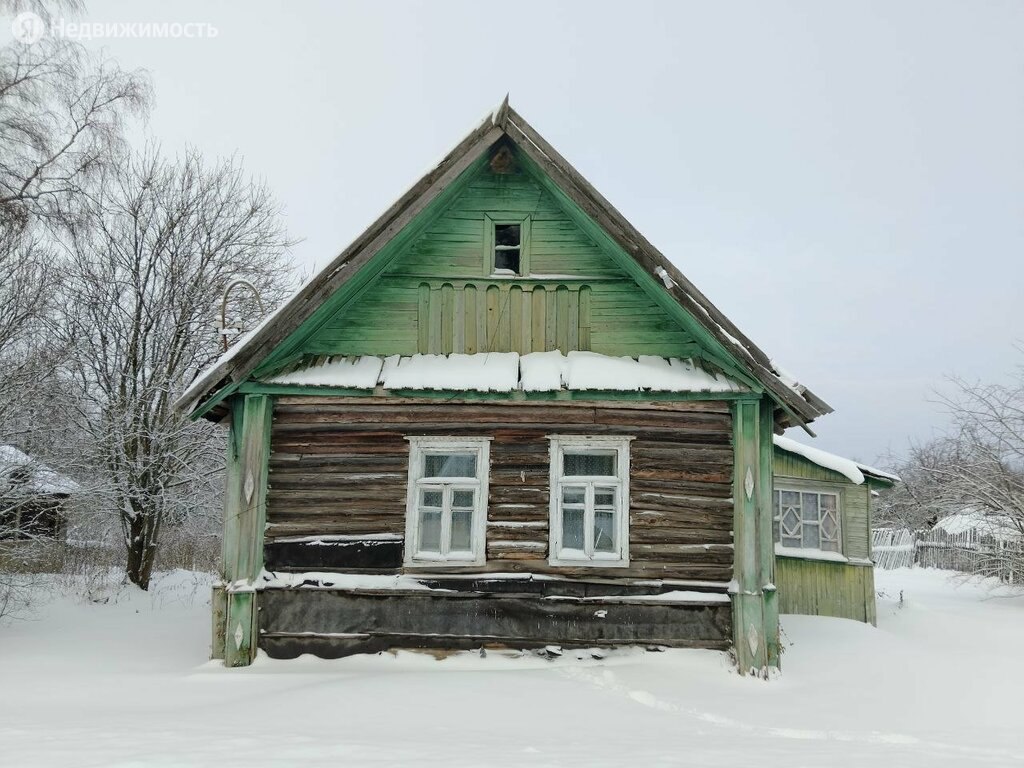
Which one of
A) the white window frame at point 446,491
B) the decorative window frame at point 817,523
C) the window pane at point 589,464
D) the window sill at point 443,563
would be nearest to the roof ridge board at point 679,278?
the window pane at point 589,464

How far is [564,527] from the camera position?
8.87 m

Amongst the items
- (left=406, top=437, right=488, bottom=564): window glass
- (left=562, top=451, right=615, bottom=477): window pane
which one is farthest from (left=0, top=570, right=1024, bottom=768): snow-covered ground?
(left=562, top=451, right=615, bottom=477): window pane

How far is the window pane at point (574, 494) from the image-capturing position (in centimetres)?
888

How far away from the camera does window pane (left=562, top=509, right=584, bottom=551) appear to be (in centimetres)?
883

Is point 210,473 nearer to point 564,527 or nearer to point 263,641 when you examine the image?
point 263,641

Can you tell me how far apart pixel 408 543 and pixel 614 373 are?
3093mm

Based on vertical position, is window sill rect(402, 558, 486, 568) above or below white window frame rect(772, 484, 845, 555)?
below

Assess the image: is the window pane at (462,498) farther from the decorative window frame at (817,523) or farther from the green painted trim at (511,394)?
the decorative window frame at (817,523)

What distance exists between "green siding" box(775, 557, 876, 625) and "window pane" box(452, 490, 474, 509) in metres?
7.26

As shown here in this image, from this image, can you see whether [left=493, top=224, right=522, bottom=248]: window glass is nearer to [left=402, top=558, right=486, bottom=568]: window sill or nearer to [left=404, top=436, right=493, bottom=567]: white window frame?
[left=404, top=436, right=493, bottom=567]: white window frame

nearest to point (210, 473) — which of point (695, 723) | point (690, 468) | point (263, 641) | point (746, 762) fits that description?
point (263, 641)

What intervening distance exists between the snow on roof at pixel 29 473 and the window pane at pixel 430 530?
7.37 meters

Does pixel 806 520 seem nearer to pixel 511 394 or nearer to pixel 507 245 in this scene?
pixel 511 394

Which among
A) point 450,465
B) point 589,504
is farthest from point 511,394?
point 589,504
